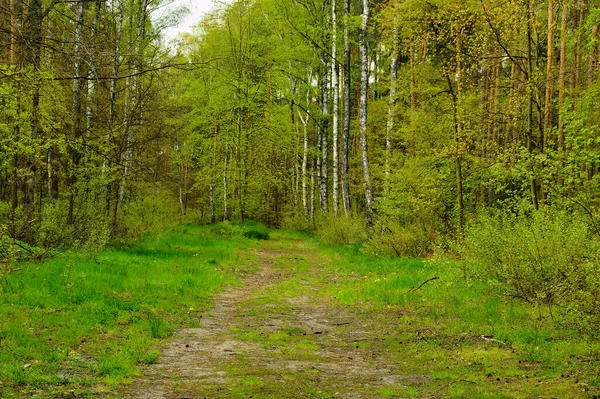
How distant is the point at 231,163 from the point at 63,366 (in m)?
25.4

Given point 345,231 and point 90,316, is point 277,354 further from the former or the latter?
point 345,231

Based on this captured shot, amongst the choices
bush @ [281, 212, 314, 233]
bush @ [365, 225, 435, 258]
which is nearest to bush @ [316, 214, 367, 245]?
bush @ [365, 225, 435, 258]

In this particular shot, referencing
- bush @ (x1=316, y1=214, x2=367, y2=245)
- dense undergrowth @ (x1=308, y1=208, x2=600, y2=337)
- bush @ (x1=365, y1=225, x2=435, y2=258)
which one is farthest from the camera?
bush @ (x1=316, y1=214, x2=367, y2=245)

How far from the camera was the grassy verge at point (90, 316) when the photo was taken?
5.00 m

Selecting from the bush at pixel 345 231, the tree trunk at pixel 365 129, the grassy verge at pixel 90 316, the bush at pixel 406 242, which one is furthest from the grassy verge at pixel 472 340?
the bush at pixel 345 231

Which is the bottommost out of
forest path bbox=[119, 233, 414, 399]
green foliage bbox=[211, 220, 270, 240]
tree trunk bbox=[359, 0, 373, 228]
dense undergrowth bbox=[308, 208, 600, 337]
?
forest path bbox=[119, 233, 414, 399]

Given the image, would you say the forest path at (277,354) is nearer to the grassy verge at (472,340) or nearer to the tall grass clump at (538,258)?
the grassy verge at (472,340)

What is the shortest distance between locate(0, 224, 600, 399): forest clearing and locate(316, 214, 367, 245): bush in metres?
6.89

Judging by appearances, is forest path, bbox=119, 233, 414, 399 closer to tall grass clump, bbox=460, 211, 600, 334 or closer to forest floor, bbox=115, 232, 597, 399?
forest floor, bbox=115, 232, 597, 399

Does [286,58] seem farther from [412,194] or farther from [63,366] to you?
[63,366]

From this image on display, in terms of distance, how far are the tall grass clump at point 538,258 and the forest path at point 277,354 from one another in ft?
7.13

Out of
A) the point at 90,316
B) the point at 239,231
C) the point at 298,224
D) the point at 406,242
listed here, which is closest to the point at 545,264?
the point at 90,316

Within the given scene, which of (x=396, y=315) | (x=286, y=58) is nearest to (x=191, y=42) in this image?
(x=286, y=58)

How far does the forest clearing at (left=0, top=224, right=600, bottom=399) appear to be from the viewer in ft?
16.4
